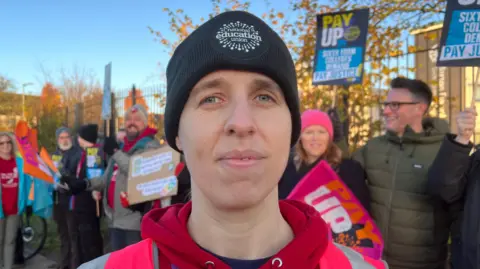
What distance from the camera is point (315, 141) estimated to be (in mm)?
3332

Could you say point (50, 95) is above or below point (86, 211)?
above

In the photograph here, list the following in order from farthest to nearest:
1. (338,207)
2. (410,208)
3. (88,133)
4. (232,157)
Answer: (88,133), (410,208), (338,207), (232,157)

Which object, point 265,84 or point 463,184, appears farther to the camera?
point 463,184

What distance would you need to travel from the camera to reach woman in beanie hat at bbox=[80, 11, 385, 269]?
111 cm

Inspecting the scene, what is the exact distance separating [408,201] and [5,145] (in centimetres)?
549

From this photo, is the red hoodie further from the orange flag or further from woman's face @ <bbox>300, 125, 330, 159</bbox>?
the orange flag

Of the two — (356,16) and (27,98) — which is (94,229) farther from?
(27,98)

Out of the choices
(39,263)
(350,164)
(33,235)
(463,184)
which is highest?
(350,164)

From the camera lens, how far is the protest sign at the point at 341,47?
15.7ft

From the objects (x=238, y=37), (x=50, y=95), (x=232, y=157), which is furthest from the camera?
(x=50, y=95)

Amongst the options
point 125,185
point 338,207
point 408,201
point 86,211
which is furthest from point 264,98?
point 86,211

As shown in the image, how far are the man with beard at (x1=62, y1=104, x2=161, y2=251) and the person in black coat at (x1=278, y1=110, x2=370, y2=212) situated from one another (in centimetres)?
180

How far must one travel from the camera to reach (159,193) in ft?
13.9

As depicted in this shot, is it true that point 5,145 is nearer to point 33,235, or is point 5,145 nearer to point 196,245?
point 33,235
